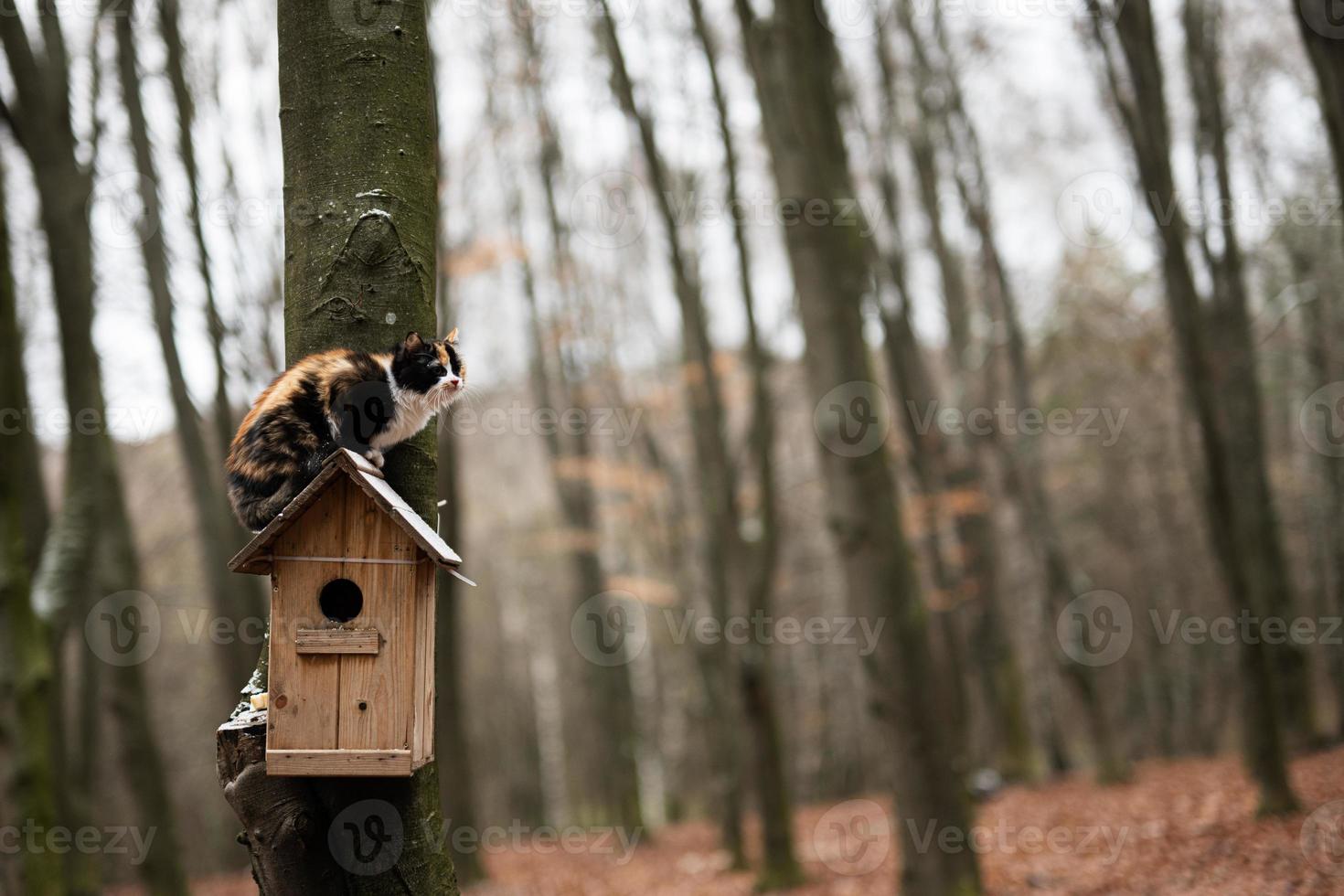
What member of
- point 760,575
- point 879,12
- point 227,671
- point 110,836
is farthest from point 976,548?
point 110,836

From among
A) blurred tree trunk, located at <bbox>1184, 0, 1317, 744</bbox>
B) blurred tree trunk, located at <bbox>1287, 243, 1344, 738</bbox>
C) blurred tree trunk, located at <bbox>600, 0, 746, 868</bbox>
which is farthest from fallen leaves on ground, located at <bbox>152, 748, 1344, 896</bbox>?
blurred tree trunk, located at <bbox>1287, 243, 1344, 738</bbox>

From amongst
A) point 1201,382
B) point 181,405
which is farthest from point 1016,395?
point 181,405

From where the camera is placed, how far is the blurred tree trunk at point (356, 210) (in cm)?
263

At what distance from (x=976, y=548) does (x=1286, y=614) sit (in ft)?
16.9

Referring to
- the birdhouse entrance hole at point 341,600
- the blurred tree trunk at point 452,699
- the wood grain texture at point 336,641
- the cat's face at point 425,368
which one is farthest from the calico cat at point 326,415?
the blurred tree trunk at point 452,699

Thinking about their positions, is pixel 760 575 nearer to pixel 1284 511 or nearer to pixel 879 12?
pixel 879 12

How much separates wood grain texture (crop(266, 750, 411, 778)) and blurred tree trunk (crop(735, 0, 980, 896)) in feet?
16.1

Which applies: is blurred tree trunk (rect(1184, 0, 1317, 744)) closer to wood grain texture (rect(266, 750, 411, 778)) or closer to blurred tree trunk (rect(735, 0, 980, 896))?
blurred tree trunk (rect(735, 0, 980, 896))

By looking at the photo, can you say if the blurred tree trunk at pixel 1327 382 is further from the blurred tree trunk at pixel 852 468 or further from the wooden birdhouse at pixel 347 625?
the wooden birdhouse at pixel 347 625

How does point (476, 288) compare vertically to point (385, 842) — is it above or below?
above

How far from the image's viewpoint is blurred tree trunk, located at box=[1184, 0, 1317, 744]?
1103cm

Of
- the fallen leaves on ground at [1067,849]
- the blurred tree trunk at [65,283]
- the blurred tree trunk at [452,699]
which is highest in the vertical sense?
the blurred tree trunk at [65,283]

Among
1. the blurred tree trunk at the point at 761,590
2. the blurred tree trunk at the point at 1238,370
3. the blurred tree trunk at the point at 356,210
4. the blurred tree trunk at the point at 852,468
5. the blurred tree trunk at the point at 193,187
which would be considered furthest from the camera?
the blurred tree trunk at the point at 1238,370

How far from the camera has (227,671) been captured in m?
11.8
